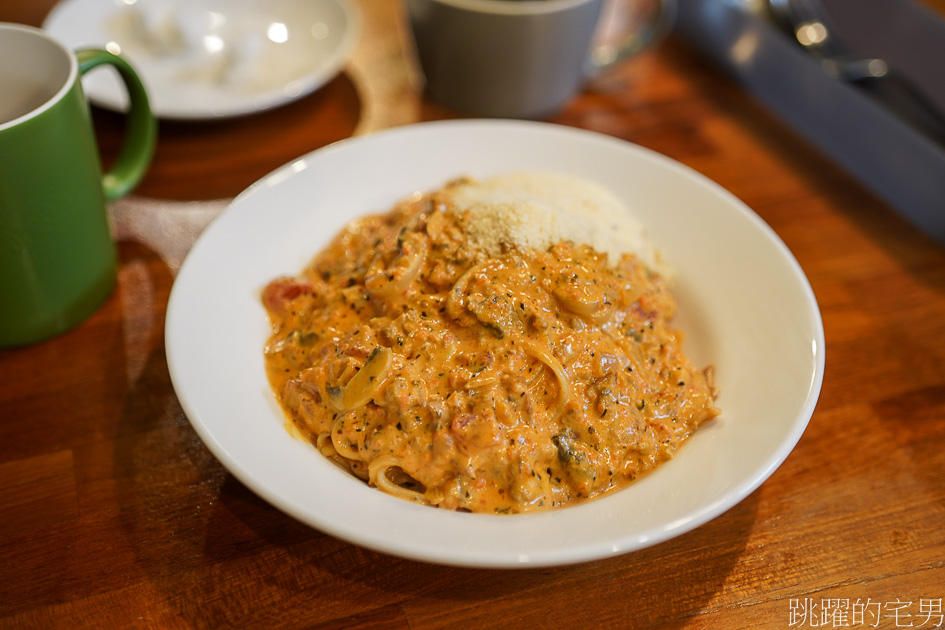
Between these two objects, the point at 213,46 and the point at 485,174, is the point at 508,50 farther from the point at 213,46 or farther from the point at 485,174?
the point at 213,46

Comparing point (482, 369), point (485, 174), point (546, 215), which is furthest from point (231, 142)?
point (482, 369)

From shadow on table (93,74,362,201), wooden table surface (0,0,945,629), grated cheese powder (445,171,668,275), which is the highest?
grated cheese powder (445,171,668,275)

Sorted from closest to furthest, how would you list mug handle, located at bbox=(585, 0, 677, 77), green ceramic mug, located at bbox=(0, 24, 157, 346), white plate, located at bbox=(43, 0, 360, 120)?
green ceramic mug, located at bbox=(0, 24, 157, 346), white plate, located at bbox=(43, 0, 360, 120), mug handle, located at bbox=(585, 0, 677, 77)

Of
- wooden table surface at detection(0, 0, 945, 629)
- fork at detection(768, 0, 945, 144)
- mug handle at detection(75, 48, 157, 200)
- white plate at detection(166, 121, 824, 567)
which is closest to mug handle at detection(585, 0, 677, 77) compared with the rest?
fork at detection(768, 0, 945, 144)

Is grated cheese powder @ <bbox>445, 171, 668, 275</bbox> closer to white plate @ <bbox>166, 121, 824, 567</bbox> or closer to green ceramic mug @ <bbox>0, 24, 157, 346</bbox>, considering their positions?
white plate @ <bbox>166, 121, 824, 567</bbox>

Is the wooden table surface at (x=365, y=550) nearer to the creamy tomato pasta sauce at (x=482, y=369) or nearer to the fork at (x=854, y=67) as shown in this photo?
the creamy tomato pasta sauce at (x=482, y=369)
